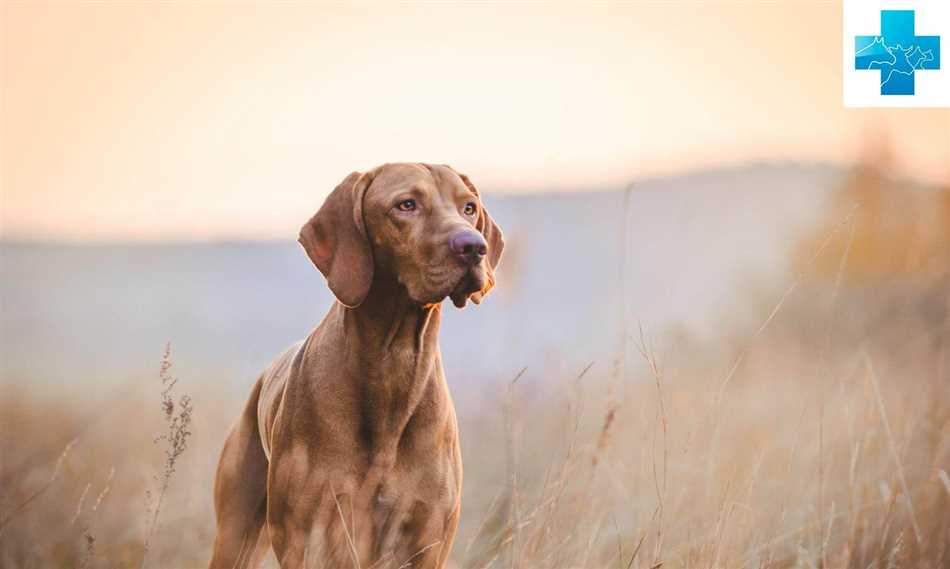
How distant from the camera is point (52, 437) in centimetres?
718

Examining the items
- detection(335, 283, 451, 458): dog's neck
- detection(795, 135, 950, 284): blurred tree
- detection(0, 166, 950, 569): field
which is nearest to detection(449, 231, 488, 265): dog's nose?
detection(335, 283, 451, 458): dog's neck

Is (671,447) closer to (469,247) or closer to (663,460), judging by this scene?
(663,460)

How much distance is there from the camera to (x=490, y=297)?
7.20m

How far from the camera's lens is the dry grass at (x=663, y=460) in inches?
201

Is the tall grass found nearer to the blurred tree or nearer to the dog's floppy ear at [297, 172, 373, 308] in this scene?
the blurred tree

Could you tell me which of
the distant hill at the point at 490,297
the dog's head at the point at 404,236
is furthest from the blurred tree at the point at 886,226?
the dog's head at the point at 404,236

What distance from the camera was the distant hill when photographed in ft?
25.7

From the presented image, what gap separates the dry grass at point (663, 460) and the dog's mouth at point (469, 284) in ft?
2.95

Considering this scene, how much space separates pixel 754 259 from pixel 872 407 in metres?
4.87

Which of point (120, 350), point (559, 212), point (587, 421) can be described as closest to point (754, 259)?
point (559, 212)

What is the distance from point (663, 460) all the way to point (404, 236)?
1774mm

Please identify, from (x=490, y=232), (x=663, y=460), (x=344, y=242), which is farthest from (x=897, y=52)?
(x=344, y=242)

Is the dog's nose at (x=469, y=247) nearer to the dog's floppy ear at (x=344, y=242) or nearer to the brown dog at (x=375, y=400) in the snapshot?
the brown dog at (x=375, y=400)

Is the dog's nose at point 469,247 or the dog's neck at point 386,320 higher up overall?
the dog's nose at point 469,247
